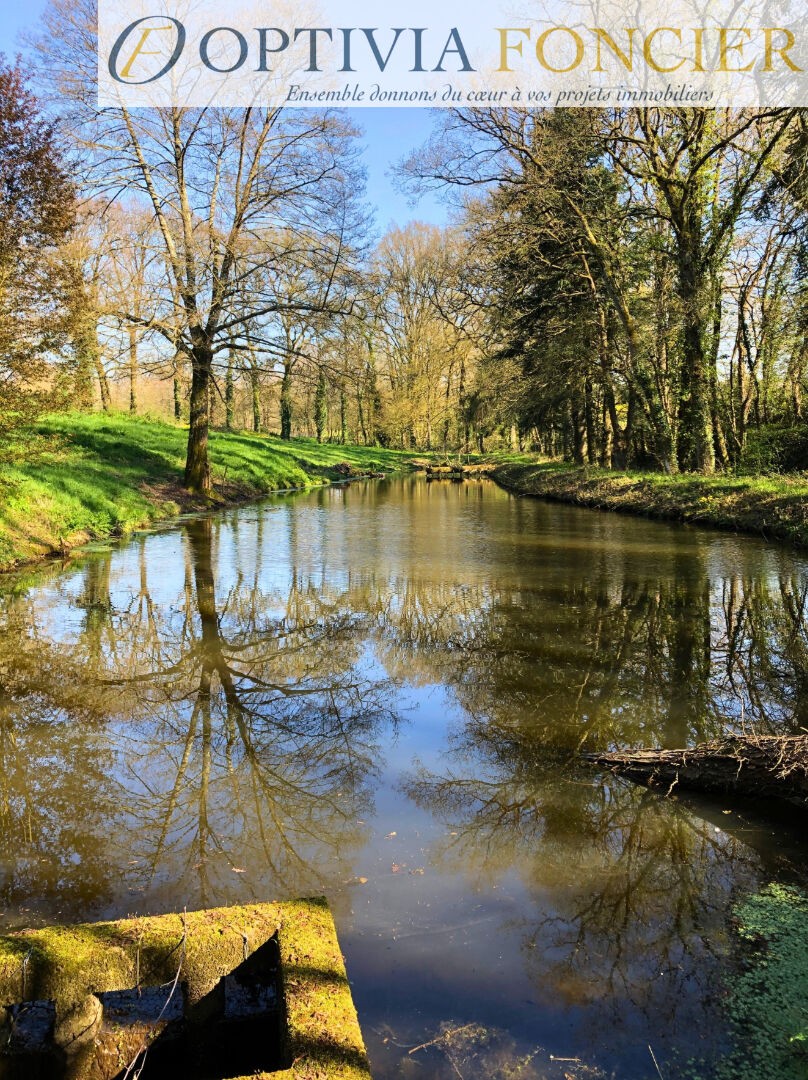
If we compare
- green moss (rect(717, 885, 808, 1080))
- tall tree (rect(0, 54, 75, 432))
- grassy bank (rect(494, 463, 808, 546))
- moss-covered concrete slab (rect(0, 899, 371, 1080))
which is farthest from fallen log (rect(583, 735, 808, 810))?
grassy bank (rect(494, 463, 808, 546))

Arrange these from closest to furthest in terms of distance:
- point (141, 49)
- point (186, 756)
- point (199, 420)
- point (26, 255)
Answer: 1. point (186, 756)
2. point (26, 255)
3. point (141, 49)
4. point (199, 420)

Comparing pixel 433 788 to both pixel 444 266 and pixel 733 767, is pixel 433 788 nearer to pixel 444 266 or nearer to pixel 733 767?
pixel 733 767

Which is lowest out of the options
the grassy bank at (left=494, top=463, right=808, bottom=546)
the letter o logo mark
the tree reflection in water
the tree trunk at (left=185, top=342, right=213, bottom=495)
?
the tree reflection in water

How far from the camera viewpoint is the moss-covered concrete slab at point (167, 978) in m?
2.42

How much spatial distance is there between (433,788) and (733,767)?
1692mm

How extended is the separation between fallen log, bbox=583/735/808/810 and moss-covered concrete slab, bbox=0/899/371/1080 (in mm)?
2335

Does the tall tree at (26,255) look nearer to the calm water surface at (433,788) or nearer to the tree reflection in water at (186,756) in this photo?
the calm water surface at (433,788)

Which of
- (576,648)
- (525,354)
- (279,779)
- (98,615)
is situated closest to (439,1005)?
(279,779)

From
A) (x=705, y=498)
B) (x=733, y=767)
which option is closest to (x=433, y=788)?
(x=733, y=767)

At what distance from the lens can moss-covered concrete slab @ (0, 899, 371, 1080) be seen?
2.42 metres

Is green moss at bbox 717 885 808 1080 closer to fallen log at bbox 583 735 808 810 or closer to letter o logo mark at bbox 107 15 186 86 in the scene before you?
fallen log at bbox 583 735 808 810

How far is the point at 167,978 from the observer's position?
265cm

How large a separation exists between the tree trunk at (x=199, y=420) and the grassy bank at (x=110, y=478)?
54cm

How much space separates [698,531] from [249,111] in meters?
14.6
